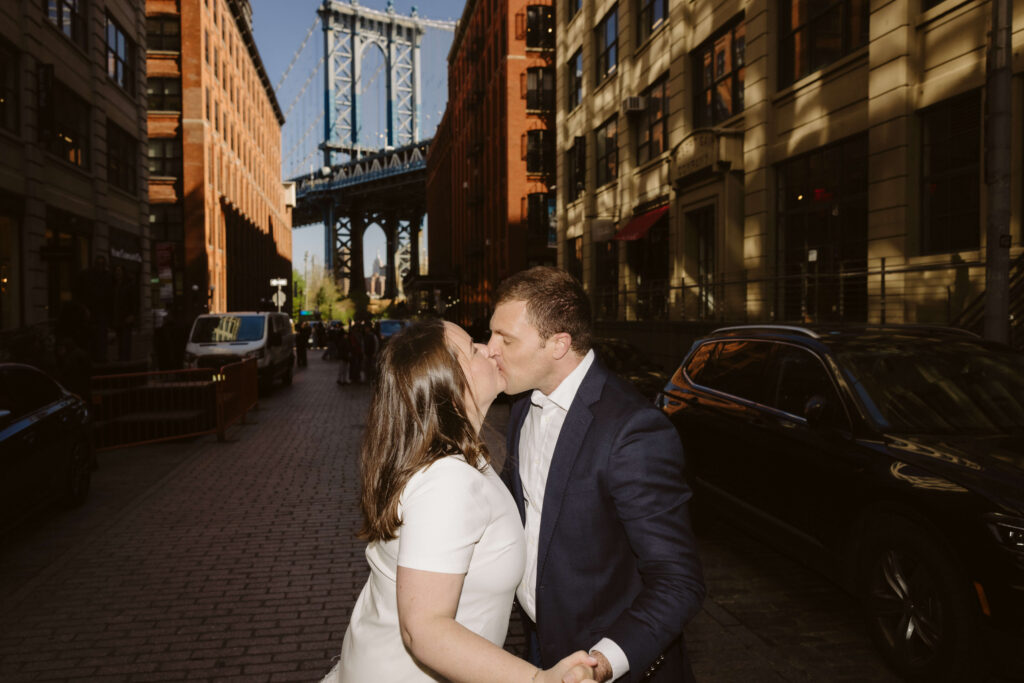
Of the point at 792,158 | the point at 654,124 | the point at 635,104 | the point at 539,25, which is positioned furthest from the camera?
the point at 539,25

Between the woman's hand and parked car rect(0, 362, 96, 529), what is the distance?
6.18 meters

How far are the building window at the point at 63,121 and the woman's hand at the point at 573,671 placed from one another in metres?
23.0

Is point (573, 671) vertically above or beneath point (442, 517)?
beneath

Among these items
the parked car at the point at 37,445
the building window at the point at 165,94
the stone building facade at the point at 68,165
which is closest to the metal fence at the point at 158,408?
the stone building facade at the point at 68,165

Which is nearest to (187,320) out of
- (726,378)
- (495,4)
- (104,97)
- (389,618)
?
(104,97)

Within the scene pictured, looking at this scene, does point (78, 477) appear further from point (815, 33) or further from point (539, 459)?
point (815, 33)

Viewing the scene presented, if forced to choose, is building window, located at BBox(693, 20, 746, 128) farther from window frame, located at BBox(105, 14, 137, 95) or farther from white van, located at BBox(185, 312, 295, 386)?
window frame, located at BBox(105, 14, 137, 95)

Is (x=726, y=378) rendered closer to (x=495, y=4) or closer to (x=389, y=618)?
(x=389, y=618)

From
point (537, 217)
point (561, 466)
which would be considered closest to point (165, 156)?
point (537, 217)

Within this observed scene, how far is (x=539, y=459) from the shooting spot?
2279 mm

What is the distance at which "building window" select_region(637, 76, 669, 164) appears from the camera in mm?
22109

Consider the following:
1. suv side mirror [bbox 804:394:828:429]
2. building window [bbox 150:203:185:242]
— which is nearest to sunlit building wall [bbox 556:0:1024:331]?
suv side mirror [bbox 804:394:828:429]

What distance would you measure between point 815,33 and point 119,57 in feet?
77.1

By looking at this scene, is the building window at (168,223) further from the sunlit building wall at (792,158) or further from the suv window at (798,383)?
the suv window at (798,383)
